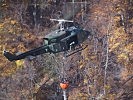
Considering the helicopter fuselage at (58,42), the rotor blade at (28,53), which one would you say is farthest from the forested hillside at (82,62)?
the rotor blade at (28,53)

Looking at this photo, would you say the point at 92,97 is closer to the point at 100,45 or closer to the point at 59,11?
the point at 100,45

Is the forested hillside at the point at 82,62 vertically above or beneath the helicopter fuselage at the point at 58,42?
beneath

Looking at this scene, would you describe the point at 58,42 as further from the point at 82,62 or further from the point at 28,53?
the point at 82,62

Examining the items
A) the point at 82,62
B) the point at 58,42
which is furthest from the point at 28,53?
the point at 82,62

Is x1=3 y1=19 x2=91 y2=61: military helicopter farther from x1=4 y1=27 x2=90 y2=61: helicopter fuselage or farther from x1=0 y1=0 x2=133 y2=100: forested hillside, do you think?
x1=0 y1=0 x2=133 y2=100: forested hillside

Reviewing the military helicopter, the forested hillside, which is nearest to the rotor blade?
the military helicopter

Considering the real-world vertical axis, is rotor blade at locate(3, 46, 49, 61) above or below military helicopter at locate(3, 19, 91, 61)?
below

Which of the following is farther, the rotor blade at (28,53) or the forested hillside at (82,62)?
the forested hillside at (82,62)

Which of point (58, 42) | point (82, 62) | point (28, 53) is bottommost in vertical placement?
point (82, 62)

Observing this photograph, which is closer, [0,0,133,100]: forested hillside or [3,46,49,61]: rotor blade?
[3,46,49,61]: rotor blade

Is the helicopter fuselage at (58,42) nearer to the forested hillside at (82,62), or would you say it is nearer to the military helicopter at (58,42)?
the military helicopter at (58,42)
